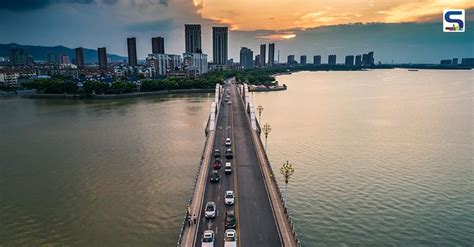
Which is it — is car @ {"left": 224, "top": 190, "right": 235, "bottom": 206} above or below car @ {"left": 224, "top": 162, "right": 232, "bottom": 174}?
below

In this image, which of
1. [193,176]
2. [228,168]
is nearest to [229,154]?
[193,176]

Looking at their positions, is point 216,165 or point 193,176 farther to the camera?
point 193,176

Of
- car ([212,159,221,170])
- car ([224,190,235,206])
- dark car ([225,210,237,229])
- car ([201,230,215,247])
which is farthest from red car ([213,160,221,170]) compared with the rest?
car ([201,230,215,247])

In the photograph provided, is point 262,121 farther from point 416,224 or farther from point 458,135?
point 416,224

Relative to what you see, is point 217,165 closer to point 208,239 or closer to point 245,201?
point 245,201

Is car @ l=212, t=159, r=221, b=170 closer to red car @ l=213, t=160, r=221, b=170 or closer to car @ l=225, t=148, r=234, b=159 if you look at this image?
red car @ l=213, t=160, r=221, b=170

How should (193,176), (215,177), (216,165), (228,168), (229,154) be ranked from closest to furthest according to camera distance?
(215,177) → (228,168) → (216,165) → (193,176) → (229,154)

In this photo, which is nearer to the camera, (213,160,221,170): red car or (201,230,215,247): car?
(201,230,215,247): car
